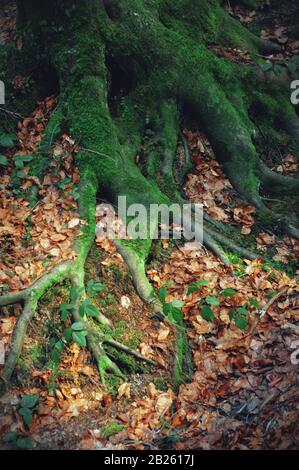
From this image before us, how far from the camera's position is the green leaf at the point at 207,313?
13.0 feet

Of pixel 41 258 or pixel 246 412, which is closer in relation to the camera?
pixel 246 412

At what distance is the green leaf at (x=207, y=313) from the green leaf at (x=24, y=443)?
1.83 m

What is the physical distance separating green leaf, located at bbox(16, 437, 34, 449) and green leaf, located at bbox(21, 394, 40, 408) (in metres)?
0.25

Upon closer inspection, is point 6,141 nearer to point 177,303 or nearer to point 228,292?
point 177,303


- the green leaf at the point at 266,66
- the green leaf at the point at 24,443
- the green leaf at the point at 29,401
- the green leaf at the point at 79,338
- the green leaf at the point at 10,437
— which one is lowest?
the green leaf at the point at 24,443

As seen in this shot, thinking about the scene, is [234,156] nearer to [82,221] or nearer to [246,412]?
[82,221]

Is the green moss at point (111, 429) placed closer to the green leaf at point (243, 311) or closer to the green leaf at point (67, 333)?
the green leaf at point (67, 333)

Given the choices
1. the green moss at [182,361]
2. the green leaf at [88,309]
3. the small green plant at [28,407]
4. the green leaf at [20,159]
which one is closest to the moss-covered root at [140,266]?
the green moss at [182,361]

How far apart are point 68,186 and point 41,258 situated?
97 centimetres

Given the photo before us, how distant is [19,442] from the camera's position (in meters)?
3.11

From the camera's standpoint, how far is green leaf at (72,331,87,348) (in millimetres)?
3618

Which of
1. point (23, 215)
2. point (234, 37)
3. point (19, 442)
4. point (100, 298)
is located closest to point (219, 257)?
point (100, 298)

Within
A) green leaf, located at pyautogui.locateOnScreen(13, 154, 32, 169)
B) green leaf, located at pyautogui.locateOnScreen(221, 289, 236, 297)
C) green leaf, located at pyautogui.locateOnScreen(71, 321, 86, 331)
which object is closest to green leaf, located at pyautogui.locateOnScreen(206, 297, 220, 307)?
green leaf, located at pyautogui.locateOnScreen(221, 289, 236, 297)

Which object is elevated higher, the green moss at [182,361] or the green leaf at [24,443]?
the green moss at [182,361]
